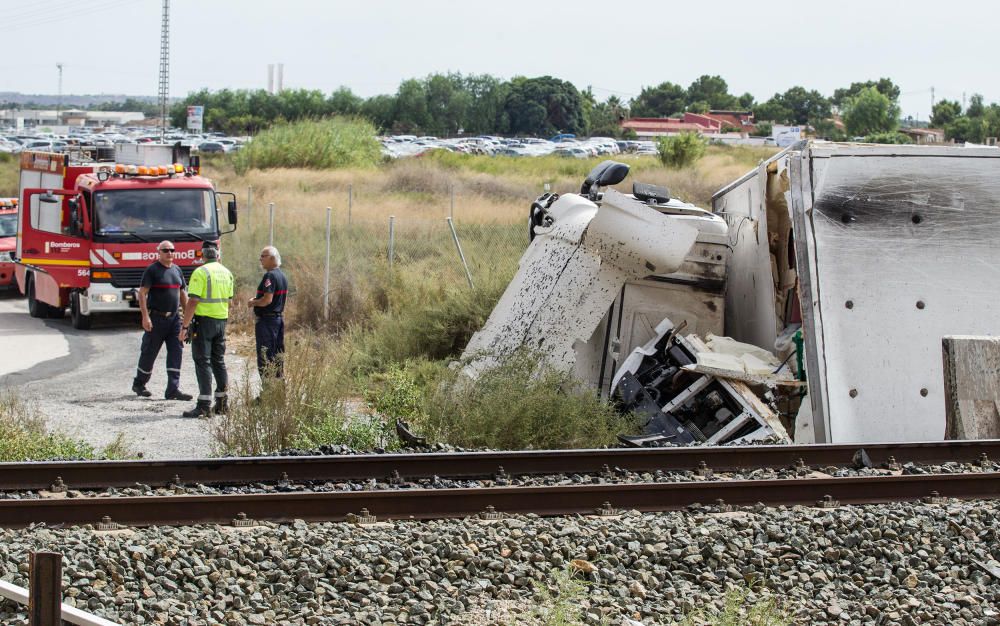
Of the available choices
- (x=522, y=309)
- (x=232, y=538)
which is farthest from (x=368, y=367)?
(x=232, y=538)

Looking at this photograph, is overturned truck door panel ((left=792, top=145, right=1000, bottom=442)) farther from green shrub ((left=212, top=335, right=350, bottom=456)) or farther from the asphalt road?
the asphalt road

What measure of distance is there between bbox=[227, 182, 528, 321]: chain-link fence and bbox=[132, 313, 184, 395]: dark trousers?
3716 mm

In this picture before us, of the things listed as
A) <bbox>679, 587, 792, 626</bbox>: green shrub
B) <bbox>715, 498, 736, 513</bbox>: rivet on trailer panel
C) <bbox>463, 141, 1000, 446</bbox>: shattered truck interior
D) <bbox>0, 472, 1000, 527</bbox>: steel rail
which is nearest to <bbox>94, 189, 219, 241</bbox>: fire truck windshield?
<bbox>463, 141, 1000, 446</bbox>: shattered truck interior

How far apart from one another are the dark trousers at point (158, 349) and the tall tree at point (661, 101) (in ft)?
442

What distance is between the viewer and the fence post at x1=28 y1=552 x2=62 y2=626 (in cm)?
385

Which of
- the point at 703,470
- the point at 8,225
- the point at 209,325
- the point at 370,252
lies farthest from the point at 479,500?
the point at 8,225

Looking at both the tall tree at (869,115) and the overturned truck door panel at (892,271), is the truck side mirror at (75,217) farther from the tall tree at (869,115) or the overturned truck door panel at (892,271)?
the tall tree at (869,115)

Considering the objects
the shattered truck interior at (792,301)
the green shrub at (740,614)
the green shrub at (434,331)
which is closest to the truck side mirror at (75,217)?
the green shrub at (434,331)

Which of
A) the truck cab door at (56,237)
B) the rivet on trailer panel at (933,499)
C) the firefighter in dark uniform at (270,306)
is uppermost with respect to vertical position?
the truck cab door at (56,237)

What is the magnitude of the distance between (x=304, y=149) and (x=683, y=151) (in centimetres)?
1644

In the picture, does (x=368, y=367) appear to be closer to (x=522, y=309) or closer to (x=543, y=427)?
(x=522, y=309)

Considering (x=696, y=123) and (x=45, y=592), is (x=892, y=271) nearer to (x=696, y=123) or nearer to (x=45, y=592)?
(x=45, y=592)

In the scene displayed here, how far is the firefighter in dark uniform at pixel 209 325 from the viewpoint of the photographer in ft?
40.1

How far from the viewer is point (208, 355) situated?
12.3m
